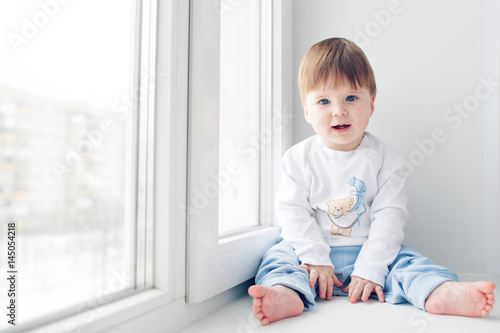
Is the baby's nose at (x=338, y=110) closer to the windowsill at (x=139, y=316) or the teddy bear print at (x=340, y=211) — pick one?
the teddy bear print at (x=340, y=211)

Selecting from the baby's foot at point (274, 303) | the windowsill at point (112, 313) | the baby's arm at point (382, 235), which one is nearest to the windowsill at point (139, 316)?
the windowsill at point (112, 313)

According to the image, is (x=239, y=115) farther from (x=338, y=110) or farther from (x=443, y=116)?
(x=443, y=116)

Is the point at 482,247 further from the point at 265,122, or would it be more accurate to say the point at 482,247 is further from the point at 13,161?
the point at 13,161

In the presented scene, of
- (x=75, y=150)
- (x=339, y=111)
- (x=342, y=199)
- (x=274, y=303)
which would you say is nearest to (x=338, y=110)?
(x=339, y=111)

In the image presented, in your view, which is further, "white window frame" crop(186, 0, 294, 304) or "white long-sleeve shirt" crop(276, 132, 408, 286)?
"white long-sleeve shirt" crop(276, 132, 408, 286)

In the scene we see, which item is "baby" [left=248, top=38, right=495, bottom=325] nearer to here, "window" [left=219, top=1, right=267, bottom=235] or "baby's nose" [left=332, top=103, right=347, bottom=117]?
"baby's nose" [left=332, top=103, right=347, bottom=117]

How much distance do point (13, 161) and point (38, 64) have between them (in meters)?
0.13

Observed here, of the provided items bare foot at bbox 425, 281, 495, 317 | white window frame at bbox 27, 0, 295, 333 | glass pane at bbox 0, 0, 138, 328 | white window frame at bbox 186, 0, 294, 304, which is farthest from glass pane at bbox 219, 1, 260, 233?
bare foot at bbox 425, 281, 495, 317

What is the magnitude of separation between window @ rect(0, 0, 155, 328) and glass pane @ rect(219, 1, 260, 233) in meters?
0.28

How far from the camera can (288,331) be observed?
2.20 ft

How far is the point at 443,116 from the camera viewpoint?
3.87 feet

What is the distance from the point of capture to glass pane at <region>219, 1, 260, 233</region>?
0.95 meters

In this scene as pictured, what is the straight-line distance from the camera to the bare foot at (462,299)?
707 millimetres

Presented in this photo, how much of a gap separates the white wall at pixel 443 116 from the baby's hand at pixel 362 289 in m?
0.39
